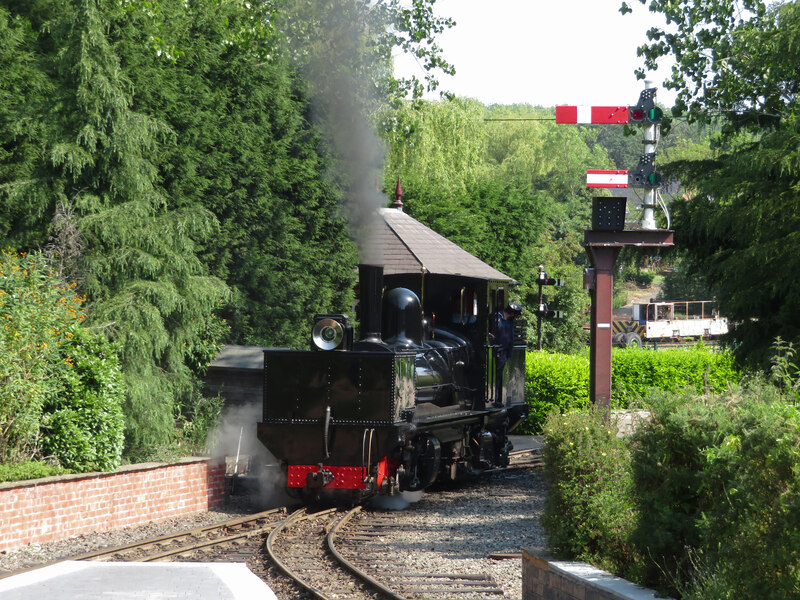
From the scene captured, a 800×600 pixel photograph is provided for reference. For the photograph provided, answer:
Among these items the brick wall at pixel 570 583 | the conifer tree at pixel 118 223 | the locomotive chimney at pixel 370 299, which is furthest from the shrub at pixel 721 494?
the conifer tree at pixel 118 223

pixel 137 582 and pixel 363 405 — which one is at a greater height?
pixel 363 405

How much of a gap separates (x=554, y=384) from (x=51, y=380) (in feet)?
46.2

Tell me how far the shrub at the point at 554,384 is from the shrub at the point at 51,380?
42.8ft

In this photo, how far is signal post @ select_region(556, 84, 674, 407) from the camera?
10320mm

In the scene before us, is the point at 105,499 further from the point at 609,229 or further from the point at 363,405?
the point at 609,229

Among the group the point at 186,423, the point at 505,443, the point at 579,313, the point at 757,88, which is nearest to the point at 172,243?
the point at 186,423

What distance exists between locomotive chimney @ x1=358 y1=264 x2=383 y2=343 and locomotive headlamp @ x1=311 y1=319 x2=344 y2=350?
15.0 inches

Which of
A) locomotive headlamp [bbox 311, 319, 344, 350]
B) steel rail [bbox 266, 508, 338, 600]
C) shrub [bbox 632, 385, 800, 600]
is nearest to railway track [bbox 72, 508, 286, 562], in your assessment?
A: steel rail [bbox 266, 508, 338, 600]

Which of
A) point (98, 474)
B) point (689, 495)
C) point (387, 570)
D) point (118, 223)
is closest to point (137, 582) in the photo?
point (387, 570)

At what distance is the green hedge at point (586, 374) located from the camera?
22.8 m

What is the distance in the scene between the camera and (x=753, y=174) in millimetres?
11984

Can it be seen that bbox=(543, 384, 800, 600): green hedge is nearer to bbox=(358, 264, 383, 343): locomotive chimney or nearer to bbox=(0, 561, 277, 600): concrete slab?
bbox=(0, 561, 277, 600): concrete slab

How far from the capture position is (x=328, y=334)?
12.2m

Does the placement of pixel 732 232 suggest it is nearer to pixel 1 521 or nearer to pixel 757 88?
pixel 757 88
